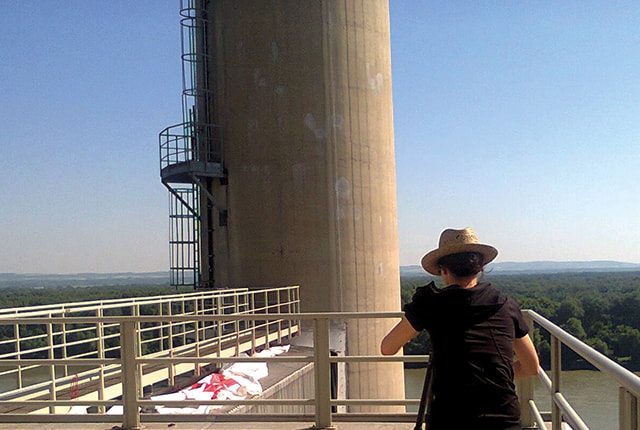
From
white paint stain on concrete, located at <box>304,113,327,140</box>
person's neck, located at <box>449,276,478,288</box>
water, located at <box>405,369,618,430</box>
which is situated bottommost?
water, located at <box>405,369,618,430</box>

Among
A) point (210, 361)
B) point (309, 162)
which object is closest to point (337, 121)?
point (309, 162)

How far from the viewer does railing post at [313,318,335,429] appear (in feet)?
16.8

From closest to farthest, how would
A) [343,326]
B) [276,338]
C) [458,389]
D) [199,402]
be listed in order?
[458,389]
[199,402]
[276,338]
[343,326]

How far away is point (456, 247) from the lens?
2697mm

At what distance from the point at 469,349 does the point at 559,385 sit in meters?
1.60

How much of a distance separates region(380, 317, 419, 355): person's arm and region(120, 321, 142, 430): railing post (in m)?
3.16

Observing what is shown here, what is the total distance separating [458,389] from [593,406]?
58.1 metres

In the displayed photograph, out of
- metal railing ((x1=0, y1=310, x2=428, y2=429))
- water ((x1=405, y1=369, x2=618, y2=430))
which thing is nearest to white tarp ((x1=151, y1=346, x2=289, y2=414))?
metal railing ((x1=0, y1=310, x2=428, y2=429))

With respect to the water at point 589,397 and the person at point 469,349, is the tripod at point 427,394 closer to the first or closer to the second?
A: the person at point 469,349

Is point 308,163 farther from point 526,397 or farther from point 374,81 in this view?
point 526,397

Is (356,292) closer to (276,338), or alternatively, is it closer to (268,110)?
(276,338)

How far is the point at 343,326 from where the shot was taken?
15.8 metres

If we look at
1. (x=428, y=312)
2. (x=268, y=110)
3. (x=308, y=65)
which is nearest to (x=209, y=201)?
(x=268, y=110)

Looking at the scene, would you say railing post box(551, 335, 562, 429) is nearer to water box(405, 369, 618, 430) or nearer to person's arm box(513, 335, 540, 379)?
person's arm box(513, 335, 540, 379)
